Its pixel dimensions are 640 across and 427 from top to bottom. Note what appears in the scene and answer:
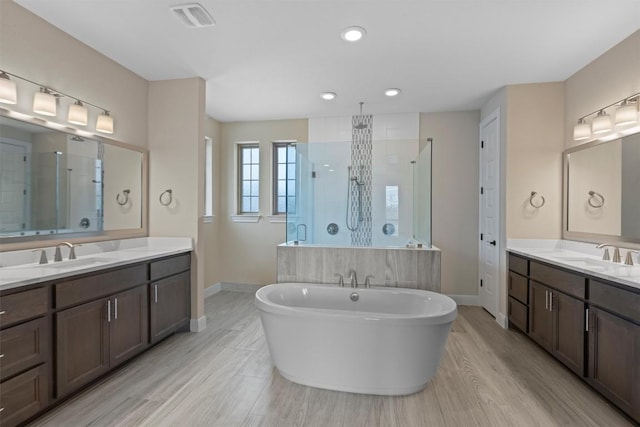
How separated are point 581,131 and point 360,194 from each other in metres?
2.16

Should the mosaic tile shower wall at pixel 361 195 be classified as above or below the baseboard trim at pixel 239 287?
above

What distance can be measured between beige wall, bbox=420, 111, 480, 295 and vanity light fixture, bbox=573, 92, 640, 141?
1262 millimetres

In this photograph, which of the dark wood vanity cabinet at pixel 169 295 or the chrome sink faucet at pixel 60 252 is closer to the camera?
the chrome sink faucet at pixel 60 252

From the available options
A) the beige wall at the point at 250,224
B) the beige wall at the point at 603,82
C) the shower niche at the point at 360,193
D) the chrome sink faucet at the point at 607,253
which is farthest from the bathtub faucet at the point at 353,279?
the beige wall at the point at 603,82

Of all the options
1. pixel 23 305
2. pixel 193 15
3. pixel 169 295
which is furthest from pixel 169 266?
pixel 193 15

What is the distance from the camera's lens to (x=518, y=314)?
3.04 metres

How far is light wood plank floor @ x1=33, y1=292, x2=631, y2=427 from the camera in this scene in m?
1.82

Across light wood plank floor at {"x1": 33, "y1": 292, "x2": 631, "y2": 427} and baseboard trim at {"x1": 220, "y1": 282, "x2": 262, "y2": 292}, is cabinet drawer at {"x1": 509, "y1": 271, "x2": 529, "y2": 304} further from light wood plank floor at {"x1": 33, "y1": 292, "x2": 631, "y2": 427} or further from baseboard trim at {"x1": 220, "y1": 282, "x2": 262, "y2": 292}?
baseboard trim at {"x1": 220, "y1": 282, "x2": 262, "y2": 292}

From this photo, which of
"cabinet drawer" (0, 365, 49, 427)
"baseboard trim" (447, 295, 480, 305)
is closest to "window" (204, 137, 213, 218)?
"cabinet drawer" (0, 365, 49, 427)

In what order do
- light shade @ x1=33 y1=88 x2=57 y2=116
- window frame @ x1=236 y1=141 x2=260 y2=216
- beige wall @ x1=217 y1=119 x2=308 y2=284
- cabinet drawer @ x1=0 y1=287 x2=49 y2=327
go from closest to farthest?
1. cabinet drawer @ x1=0 y1=287 x2=49 y2=327
2. light shade @ x1=33 y1=88 x2=57 y2=116
3. beige wall @ x1=217 y1=119 x2=308 y2=284
4. window frame @ x1=236 y1=141 x2=260 y2=216

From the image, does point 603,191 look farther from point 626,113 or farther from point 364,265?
point 364,265

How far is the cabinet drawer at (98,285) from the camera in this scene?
1867 mm

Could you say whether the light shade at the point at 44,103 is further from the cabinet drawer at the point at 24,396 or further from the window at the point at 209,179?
the window at the point at 209,179

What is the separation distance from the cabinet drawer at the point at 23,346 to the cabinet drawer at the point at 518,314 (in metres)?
3.71
